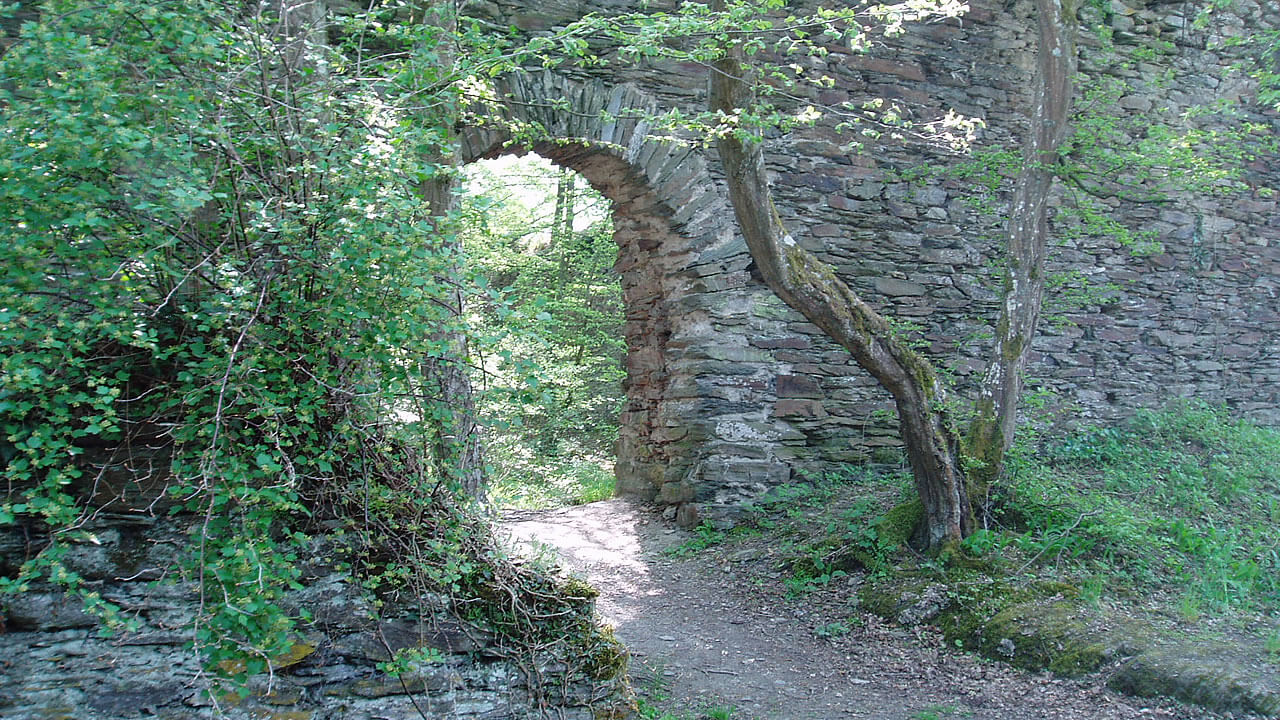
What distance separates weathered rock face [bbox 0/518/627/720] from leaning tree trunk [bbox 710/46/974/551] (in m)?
2.58

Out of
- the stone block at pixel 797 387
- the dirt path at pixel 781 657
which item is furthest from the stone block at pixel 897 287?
the dirt path at pixel 781 657

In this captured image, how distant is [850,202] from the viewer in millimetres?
6602

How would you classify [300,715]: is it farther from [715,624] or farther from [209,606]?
[715,624]

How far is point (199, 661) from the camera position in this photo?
2.27m

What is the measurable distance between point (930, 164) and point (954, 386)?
1804 millimetres

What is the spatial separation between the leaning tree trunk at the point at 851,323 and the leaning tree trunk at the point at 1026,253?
299 millimetres

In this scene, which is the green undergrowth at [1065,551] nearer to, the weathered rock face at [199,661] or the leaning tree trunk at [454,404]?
the weathered rock face at [199,661]

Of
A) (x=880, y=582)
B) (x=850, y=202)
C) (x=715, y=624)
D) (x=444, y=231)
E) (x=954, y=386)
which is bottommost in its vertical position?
(x=715, y=624)

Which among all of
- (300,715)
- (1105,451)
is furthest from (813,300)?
(1105,451)

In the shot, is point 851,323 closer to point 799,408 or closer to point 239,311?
point 799,408

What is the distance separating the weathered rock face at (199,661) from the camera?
2352mm

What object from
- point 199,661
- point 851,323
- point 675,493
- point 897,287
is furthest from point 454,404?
point 897,287

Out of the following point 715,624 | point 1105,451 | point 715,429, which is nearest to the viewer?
point 715,624

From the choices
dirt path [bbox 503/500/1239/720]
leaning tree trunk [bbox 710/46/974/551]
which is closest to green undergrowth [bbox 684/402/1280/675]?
dirt path [bbox 503/500/1239/720]
